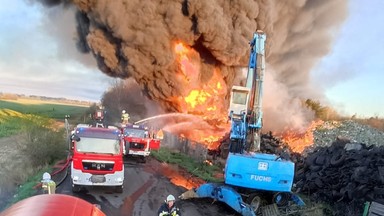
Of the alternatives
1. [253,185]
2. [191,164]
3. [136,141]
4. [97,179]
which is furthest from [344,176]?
[136,141]

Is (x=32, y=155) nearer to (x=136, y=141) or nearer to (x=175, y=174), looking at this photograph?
(x=136, y=141)

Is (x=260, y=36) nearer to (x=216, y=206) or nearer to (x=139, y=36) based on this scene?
(x=216, y=206)

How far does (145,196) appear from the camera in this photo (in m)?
15.8

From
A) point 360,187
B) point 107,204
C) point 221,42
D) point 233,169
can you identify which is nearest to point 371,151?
point 360,187

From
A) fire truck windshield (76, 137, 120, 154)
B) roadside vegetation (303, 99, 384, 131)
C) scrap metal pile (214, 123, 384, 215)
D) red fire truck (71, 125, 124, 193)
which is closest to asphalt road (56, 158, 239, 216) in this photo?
red fire truck (71, 125, 124, 193)

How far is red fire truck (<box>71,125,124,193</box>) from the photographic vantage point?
591 inches

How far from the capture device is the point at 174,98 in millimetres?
30750

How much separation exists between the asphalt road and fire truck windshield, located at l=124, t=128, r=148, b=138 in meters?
3.12

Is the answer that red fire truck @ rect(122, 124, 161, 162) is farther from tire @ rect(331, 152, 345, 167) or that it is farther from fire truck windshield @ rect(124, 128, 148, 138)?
tire @ rect(331, 152, 345, 167)

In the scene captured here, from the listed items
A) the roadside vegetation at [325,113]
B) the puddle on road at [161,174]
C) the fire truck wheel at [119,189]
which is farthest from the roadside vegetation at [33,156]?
the roadside vegetation at [325,113]

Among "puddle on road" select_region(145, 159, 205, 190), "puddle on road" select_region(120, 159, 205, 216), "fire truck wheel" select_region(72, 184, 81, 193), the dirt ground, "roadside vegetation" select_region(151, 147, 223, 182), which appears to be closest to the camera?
"puddle on road" select_region(120, 159, 205, 216)

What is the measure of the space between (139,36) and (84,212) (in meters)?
24.6

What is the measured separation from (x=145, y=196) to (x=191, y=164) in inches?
335

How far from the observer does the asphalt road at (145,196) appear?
13.8 m
